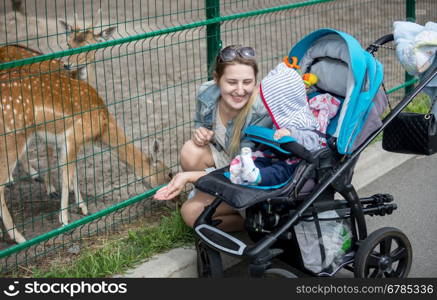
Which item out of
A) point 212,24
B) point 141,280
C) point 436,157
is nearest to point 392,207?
point 141,280

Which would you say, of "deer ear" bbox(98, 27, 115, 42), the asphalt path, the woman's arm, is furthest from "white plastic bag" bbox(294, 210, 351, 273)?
"deer ear" bbox(98, 27, 115, 42)

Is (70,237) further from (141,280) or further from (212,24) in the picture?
(212,24)

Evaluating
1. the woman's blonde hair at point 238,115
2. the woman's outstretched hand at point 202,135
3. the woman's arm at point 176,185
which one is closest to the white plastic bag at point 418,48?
the woman's blonde hair at point 238,115

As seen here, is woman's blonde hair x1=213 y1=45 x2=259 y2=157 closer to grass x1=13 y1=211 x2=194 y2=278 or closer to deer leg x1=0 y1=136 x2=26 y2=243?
grass x1=13 y1=211 x2=194 y2=278

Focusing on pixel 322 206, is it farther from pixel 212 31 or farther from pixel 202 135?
pixel 212 31

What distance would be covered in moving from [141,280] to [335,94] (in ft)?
5.25

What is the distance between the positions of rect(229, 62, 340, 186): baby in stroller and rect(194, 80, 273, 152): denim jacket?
0.85 feet

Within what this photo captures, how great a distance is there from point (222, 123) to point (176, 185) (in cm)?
54

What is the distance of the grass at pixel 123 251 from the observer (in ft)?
13.7

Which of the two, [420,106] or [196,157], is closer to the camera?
[196,157]

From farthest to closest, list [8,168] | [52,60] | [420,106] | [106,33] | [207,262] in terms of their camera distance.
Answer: [420,106] < [106,33] < [52,60] < [8,168] < [207,262]

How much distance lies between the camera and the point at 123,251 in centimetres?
443

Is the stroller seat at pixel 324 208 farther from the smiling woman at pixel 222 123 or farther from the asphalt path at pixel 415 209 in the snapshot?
the asphalt path at pixel 415 209

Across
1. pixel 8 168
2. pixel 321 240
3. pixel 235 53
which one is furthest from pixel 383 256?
pixel 8 168
